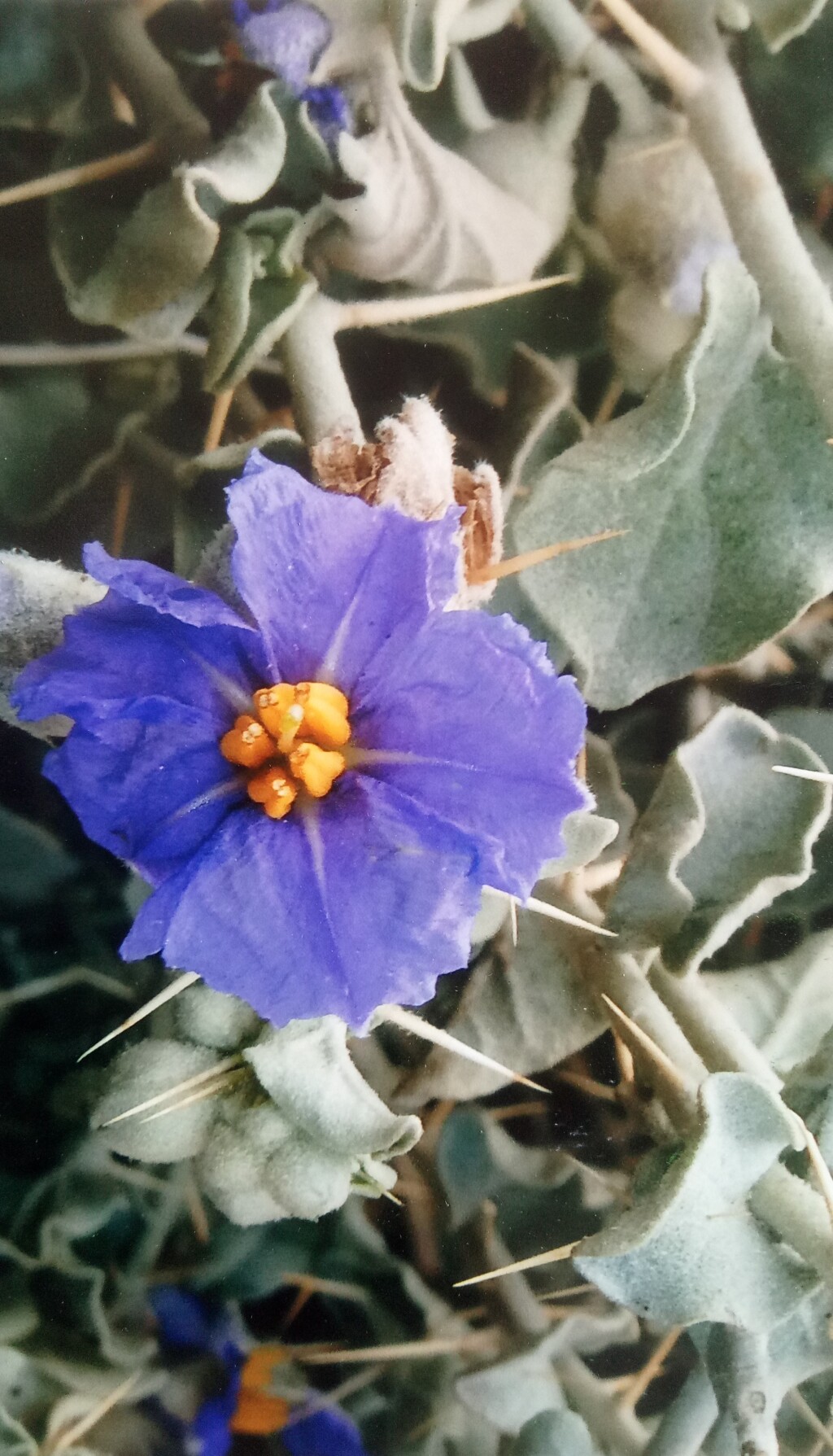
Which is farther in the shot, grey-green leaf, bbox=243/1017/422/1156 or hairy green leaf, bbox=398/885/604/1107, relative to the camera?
hairy green leaf, bbox=398/885/604/1107

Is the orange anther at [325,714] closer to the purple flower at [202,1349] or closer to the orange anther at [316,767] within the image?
the orange anther at [316,767]

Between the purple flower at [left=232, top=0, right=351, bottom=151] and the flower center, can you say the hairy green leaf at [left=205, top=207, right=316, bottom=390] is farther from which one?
the flower center

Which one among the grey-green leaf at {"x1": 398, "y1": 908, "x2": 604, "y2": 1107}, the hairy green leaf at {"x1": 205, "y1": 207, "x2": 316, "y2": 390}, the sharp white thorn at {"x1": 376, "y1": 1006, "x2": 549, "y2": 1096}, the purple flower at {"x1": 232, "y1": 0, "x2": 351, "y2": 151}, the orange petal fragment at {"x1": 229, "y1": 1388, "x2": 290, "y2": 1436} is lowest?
the orange petal fragment at {"x1": 229, "y1": 1388, "x2": 290, "y2": 1436}

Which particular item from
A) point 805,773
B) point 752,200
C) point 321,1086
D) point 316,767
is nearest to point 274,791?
point 316,767

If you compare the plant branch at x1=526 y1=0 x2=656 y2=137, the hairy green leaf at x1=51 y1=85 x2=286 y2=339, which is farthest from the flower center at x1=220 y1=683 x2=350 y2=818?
the plant branch at x1=526 y1=0 x2=656 y2=137

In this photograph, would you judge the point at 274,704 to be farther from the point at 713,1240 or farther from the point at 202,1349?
the point at 202,1349

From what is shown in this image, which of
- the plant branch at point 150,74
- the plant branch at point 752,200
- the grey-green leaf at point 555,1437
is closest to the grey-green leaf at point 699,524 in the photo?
the plant branch at point 752,200
